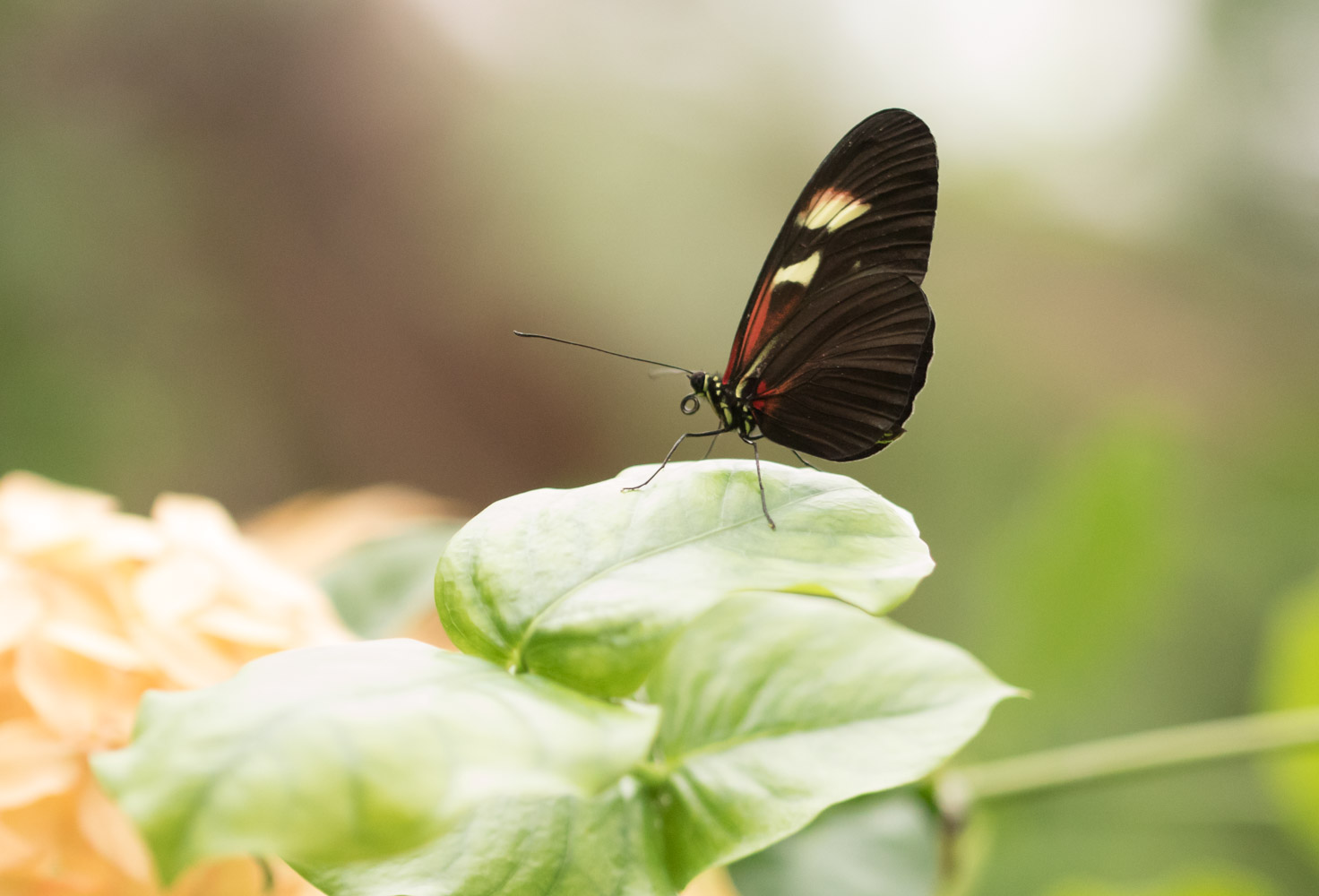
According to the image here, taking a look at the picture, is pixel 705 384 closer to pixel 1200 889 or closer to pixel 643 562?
pixel 643 562

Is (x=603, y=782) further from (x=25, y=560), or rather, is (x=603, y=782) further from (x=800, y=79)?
(x=800, y=79)

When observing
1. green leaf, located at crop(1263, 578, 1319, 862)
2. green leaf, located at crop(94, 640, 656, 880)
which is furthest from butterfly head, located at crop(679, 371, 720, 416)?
green leaf, located at crop(1263, 578, 1319, 862)

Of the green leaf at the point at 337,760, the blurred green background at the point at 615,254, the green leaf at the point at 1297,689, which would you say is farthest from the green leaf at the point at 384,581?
the blurred green background at the point at 615,254

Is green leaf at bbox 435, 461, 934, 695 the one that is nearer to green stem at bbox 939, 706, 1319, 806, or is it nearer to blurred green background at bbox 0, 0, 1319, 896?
green stem at bbox 939, 706, 1319, 806

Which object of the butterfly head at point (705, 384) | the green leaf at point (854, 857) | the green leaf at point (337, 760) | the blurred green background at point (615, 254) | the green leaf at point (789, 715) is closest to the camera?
the green leaf at point (337, 760)

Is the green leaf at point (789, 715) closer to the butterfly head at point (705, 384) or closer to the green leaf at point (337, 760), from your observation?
the green leaf at point (337, 760)

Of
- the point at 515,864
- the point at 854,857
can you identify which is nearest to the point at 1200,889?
→ the point at 854,857

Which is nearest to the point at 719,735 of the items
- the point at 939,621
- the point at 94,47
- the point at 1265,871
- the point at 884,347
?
the point at 884,347
